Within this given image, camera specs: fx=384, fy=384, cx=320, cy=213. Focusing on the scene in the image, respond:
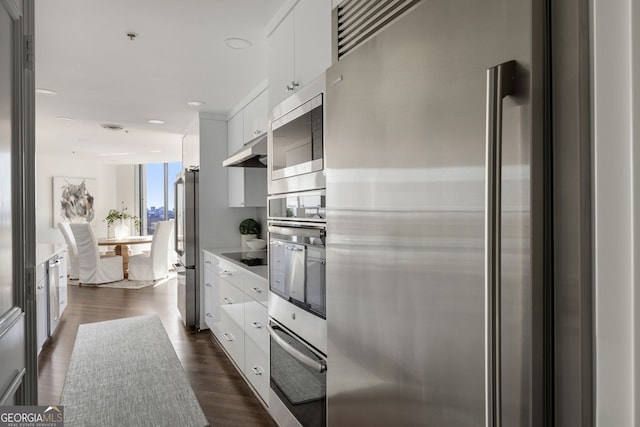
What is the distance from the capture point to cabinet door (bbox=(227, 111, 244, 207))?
403 cm

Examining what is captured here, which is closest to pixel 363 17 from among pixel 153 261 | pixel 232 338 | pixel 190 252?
pixel 232 338

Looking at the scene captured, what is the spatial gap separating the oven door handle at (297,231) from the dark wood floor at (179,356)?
118 centimetres

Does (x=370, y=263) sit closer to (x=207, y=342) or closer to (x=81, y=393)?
(x=81, y=393)

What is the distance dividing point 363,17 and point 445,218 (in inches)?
31.1

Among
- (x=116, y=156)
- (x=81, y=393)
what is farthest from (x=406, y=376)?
(x=116, y=156)

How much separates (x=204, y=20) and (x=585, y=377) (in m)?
2.41

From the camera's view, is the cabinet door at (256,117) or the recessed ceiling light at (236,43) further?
the cabinet door at (256,117)

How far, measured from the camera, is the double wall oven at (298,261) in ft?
5.14

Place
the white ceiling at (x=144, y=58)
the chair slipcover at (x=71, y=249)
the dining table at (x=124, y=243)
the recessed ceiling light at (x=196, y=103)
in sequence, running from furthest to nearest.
A: the dining table at (x=124, y=243) → the chair slipcover at (x=71, y=249) → the recessed ceiling light at (x=196, y=103) → the white ceiling at (x=144, y=58)

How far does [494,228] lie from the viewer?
642 millimetres

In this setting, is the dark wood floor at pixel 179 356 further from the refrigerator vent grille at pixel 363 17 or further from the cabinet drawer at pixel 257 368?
the refrigerator vent grille at pixel 363 17

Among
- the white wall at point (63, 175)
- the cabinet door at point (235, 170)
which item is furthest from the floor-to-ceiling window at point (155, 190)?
the cabinet door at point (235, 170)

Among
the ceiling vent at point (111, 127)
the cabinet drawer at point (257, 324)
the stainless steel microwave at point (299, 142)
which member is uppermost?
the ceiling vent at point (111, 127)

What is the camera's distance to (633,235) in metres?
0.53
